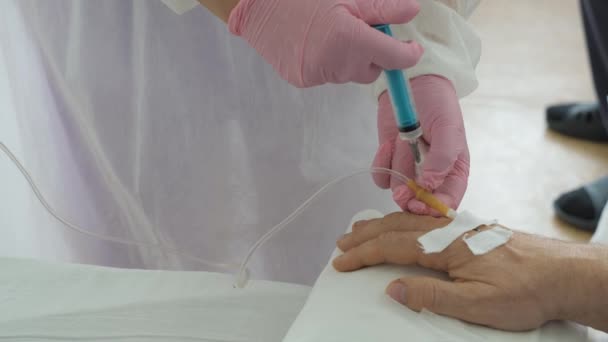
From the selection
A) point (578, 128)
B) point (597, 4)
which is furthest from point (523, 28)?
point (597, 4)

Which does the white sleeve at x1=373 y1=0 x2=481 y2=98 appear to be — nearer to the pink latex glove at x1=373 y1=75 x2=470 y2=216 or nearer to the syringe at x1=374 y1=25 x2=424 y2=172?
the pink latex glove at x1=373 y1=75 x2=470 y2=216

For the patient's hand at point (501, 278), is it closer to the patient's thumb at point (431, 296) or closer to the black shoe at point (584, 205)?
Answer: the patient's thumb at point (431, 296)

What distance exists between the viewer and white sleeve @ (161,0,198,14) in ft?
3.34

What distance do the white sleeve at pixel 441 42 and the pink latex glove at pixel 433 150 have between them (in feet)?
0.06

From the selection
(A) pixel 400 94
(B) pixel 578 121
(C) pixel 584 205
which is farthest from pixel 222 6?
(B) pixel 578 121

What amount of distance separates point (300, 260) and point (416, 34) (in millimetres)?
525

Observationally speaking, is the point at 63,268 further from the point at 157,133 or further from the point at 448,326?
the point at 448,326

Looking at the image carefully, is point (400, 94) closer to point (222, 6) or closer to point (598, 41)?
point (222, 6)

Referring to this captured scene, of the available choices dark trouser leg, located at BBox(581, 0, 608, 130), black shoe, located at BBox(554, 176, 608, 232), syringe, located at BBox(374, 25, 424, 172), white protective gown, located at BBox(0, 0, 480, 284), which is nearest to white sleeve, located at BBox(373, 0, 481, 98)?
white protective gown, located at BBox(0, 0, 480, 284)

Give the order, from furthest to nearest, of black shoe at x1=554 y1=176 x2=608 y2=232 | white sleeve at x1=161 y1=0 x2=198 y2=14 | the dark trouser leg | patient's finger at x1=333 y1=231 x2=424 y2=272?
black shoe at x1=554 y1=176 x2=608 y2=232, the dark trouser leg, white sleeve at x1=161 y1=0 x2=198 y2=14, patient's finger at x1=333 y1=231 x2=424 y2=272

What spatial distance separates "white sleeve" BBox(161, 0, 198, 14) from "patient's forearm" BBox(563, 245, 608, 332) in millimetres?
658

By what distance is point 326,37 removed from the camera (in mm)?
818

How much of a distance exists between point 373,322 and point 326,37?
0.35 meters

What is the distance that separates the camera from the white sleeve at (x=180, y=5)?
102 cm
